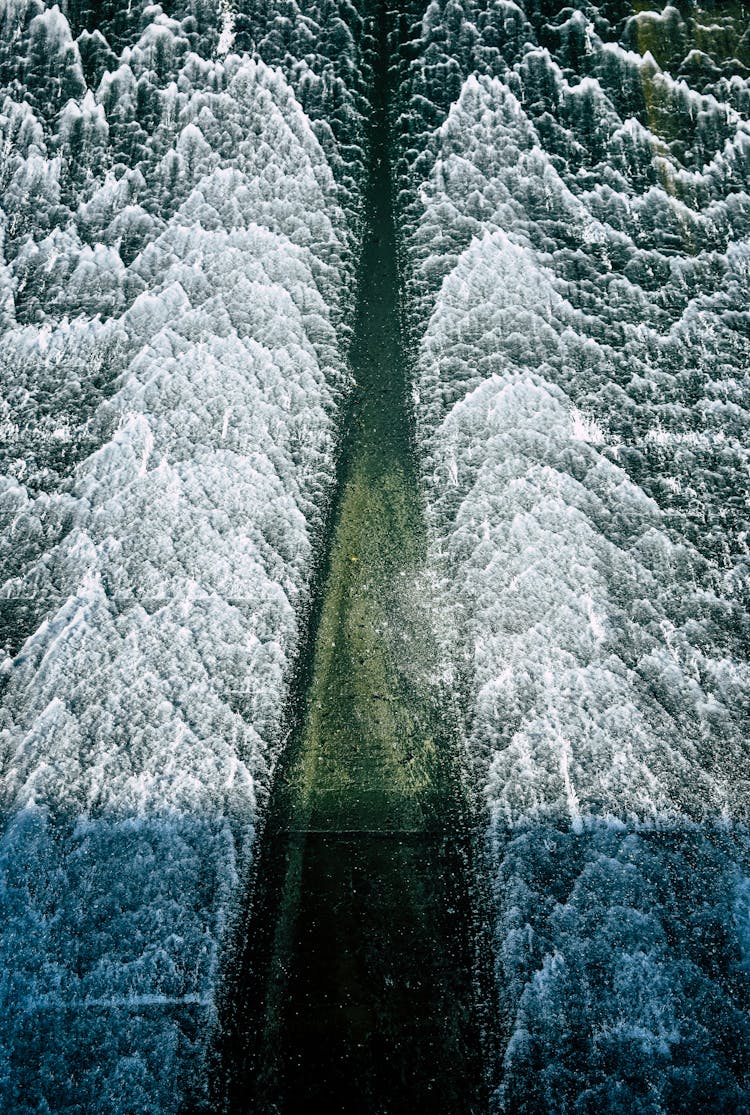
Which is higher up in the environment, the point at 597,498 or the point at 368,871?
the point at 597,498

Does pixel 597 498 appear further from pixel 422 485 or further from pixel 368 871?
pixel 368 871

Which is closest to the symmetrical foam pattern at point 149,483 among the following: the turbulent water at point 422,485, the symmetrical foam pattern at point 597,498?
the turbulent water at point 422,485

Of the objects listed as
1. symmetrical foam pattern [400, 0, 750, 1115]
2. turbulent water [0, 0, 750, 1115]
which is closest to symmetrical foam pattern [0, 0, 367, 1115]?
turbulent water [0, 0, 750, 1115]

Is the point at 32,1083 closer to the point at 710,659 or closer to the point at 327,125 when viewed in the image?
the point at 710,659

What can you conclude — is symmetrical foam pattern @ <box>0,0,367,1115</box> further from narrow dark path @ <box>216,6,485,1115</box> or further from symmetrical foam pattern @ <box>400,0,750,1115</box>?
symmetrical foam pattern @ <box>400,0,750,1115</box>

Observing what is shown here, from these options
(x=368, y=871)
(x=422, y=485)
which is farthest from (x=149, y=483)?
(x=368, y=871)

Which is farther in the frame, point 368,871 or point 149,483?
point 149,483

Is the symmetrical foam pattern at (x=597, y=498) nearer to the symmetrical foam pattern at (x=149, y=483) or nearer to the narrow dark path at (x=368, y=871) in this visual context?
the narrow dark path at (x=368, y=871)

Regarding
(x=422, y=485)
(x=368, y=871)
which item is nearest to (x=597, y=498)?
(x=422, y=485)
